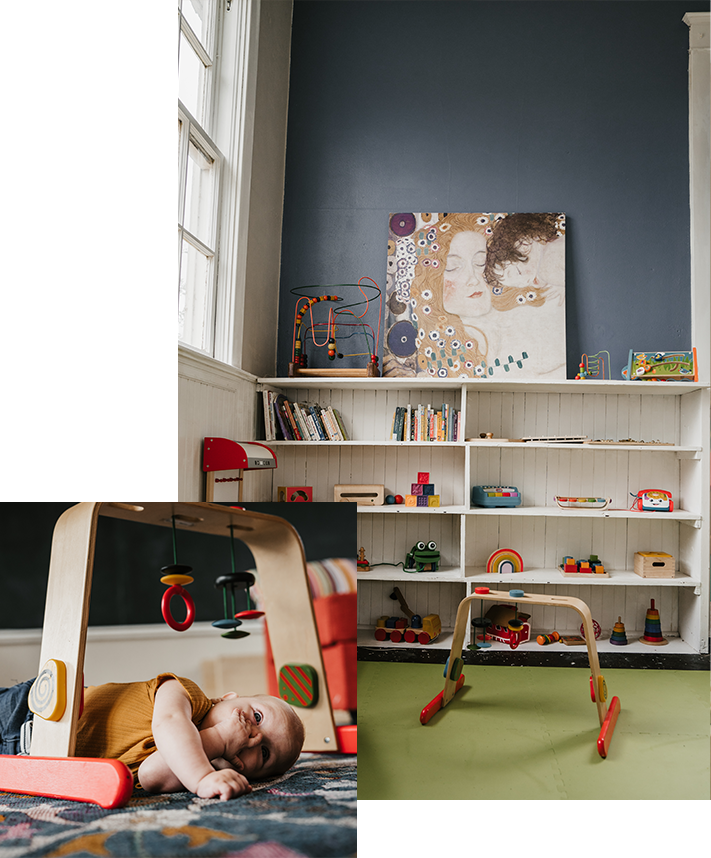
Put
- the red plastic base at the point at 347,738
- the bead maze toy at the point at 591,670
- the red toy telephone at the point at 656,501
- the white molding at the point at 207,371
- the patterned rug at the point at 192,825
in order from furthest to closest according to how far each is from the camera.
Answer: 1. the red toy telephone at the point at 656,501
2. the bead maze toy at the point at 591,670
3. the white molding at the point at 207,371
4. the red plastic base at the point at 347,738
5. the patterned rug at the point at 192,825

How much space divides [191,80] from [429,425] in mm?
2108

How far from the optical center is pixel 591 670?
271cm

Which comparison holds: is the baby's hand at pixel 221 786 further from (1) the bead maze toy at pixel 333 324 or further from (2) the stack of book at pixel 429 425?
(1) the bead maze toy at pixel 333 324

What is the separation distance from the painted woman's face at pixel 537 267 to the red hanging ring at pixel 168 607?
9.59 ft

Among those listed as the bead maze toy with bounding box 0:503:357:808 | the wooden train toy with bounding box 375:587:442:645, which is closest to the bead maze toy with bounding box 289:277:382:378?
the wooden train toy with bounding box 375:587:442:645

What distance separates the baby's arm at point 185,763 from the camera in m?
1.34

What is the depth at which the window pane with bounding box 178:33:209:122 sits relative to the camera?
276 cm

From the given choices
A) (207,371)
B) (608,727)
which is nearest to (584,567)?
(608,727)

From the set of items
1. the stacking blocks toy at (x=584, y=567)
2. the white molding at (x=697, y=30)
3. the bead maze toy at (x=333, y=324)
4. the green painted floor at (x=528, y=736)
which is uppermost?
the white molding at (x=697, y=30)

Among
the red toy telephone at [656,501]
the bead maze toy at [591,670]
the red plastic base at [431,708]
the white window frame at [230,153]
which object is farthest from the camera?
the red toy telephone at [656,501]

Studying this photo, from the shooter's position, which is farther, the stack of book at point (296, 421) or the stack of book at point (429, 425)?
the stack of book at point (429, 425)

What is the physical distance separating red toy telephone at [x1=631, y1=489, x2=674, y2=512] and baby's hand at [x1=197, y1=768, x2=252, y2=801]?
300 cm

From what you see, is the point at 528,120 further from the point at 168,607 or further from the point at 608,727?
the point at 168,607

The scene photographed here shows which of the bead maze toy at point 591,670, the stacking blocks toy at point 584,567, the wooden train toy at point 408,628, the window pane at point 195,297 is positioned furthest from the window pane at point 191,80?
the stacking blocks toy at point 584,567
